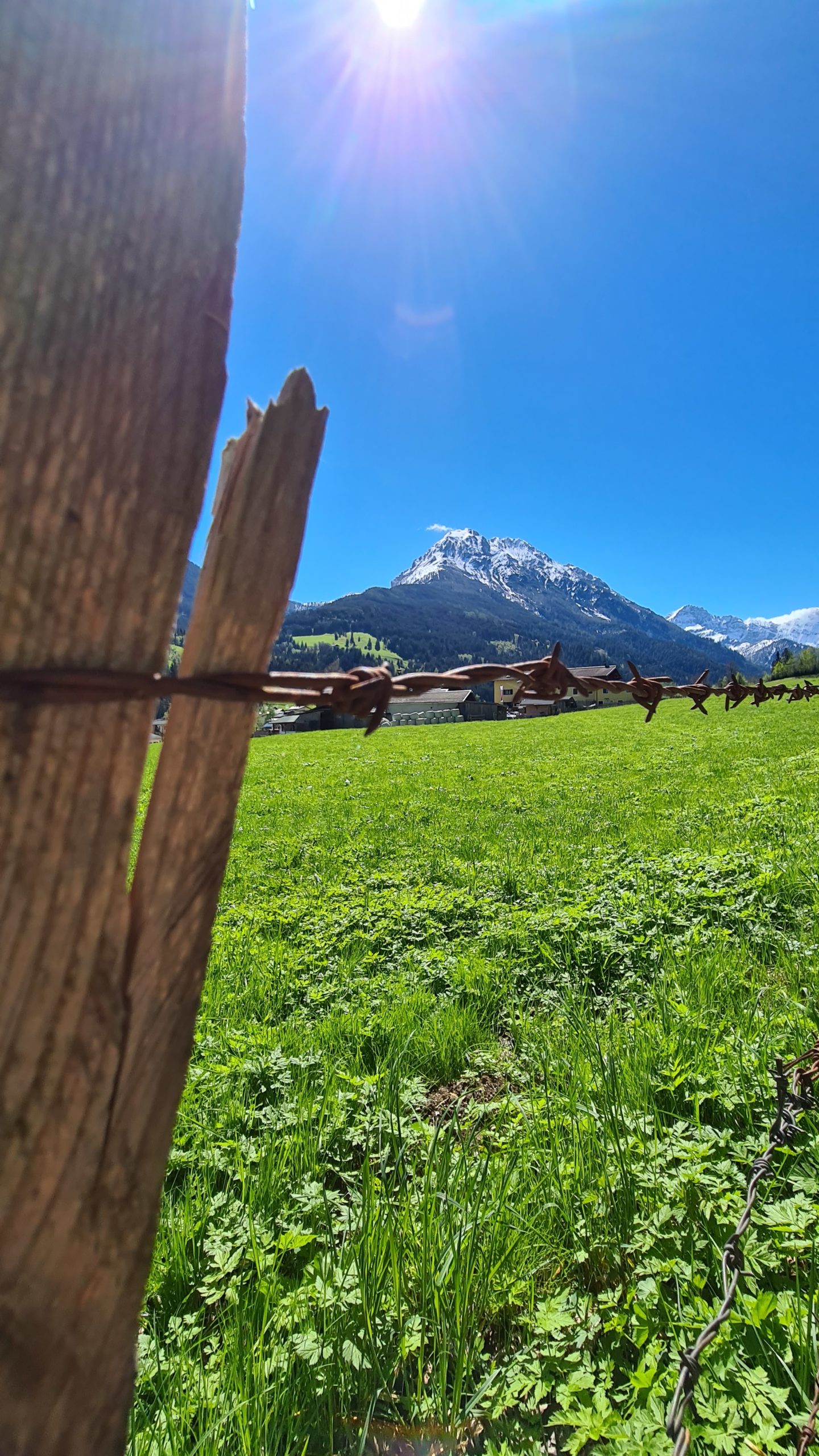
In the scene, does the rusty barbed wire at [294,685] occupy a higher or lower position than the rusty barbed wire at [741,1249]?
higher

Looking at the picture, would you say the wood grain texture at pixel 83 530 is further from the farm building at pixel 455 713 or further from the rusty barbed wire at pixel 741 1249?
the farm building at pixel 455 713

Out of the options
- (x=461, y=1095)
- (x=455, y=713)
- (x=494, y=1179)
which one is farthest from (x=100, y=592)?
(x=455, y=713)

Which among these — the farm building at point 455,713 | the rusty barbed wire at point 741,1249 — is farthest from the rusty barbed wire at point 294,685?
the farm building at point 455,713

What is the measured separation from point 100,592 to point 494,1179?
114 inches

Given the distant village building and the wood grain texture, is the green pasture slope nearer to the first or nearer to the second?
the wood grain texture

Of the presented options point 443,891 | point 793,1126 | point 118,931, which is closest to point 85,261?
point 118,931

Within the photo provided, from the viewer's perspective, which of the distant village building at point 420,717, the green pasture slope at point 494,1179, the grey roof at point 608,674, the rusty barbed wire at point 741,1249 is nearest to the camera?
the rusty barbed wire at point 741,1249

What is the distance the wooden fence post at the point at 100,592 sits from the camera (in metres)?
0.81

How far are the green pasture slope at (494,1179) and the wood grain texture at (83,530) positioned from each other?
150 centimetres

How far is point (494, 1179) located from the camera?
2.76 metres

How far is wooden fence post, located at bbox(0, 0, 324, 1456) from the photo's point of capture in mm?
806

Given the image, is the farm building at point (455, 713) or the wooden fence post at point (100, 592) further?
the farm building at point (455, 713)

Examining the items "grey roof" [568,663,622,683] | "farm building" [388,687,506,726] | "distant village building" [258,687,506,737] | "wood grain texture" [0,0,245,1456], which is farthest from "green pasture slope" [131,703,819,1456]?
"farm building" [388,687,506,726]

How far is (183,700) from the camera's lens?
0.97m
